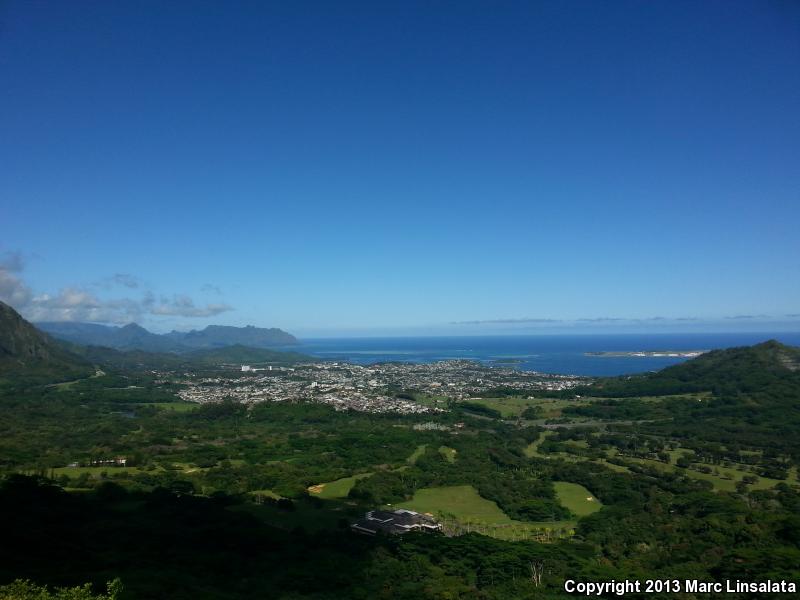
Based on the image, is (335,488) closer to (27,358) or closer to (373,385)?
(373,385)

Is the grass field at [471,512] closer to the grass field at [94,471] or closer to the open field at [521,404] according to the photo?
the grass field at [94,471]

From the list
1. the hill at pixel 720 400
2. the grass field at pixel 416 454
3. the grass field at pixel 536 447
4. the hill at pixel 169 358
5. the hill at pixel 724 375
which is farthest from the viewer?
the hill at pixel 169 358

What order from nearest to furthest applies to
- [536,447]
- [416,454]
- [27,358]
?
[416,454] → [536,447] → [27,358]

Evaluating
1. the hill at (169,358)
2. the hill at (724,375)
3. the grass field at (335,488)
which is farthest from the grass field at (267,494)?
the hill at (169,358)

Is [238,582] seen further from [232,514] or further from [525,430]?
[525,430]

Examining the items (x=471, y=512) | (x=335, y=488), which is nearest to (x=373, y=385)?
(x=335, y=488)

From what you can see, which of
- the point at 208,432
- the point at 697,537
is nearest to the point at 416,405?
the point at 208,432

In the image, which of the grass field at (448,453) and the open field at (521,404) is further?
the open field at (521,404)
